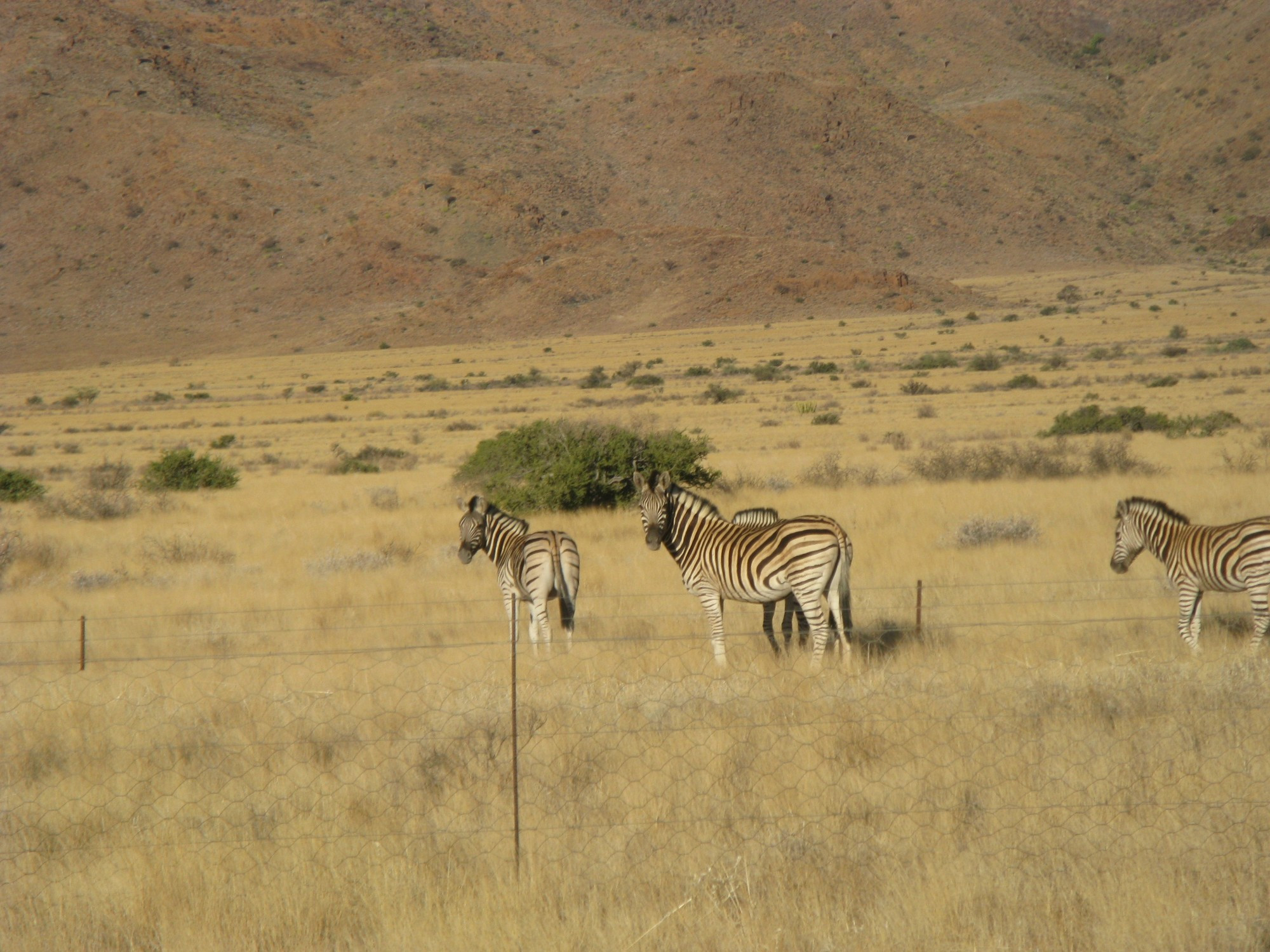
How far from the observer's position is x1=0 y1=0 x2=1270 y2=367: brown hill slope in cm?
10069

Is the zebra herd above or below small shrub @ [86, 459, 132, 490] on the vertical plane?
below

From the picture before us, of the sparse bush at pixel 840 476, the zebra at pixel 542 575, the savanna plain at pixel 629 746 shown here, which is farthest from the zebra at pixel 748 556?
the sparse bush at pixel 840 476

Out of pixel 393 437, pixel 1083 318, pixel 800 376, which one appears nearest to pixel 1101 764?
pixel 393 437

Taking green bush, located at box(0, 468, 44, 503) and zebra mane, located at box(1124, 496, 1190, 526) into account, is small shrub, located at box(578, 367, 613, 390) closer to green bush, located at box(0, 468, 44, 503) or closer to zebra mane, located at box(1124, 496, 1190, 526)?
green bush, located at box(0, 468, 44, 503)

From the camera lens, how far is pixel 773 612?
10742 mm

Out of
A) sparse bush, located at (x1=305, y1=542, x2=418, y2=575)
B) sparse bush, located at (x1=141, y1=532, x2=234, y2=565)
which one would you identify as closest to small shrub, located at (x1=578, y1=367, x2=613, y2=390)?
sparse bush, located at (x1=141, y1=532, x2=234, y2=565)

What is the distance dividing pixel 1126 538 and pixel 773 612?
11.5 feet

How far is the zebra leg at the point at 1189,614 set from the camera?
9.96m

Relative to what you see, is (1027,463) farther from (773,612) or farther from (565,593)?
(565,593)

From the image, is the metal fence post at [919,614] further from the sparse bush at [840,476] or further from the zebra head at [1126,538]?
the sparse bush at [840,476]

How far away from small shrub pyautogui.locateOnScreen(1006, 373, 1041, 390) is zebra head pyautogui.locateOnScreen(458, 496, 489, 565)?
126 feet

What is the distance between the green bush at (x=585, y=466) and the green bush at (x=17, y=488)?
38.7ft

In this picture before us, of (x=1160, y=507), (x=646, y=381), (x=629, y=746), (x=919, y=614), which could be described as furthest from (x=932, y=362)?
(x=629, y=746)

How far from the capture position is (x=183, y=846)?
648cm
